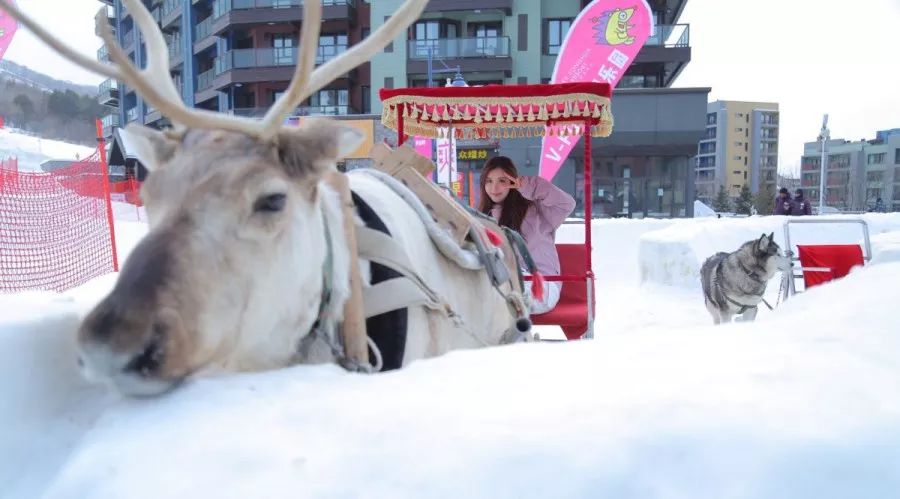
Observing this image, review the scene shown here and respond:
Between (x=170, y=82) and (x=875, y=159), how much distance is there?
73.3 meters

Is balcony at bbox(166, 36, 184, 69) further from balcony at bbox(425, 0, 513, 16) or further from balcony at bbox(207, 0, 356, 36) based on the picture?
balcony at bbox(425, 0, 513, 16)

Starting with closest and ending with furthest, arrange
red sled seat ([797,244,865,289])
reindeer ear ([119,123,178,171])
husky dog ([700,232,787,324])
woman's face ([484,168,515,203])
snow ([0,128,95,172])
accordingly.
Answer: reindeer ear ([119,123,178,171])
woman's face ([484,168,515,203])
red sled seat ([797,244,865,289])
husky dog ([700,232,787,324])
snow ([0,128,95,172])

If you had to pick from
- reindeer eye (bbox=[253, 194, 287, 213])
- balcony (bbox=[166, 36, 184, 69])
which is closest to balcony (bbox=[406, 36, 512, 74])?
balcony (bbox=[166, 36, 184, 69])

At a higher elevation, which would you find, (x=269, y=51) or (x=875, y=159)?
(x=269, y=51)

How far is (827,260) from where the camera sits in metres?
7.31

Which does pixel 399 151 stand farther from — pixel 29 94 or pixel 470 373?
pixel 29 94

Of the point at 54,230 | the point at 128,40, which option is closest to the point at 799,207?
the point at 54,230

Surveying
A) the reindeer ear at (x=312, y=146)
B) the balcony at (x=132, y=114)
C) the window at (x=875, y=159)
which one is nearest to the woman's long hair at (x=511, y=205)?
the reindeer ear at (x=312, y=146)

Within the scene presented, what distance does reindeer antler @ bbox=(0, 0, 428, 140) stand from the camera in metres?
1.60

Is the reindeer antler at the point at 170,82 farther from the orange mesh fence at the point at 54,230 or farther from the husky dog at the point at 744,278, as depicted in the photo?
the husky dog at the point at 744,278

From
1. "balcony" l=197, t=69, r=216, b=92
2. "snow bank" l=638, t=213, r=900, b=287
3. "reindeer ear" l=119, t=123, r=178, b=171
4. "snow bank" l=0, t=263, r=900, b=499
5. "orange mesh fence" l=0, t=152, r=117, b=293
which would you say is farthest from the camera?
"balcony" l=197, t=69, r=216, b=92

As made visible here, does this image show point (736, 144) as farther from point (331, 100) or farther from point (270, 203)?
point (270, 203)

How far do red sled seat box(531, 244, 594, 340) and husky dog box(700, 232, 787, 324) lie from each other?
2.72 metres

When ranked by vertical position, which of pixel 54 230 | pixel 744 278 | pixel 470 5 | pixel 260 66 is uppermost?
pixel 470 5
